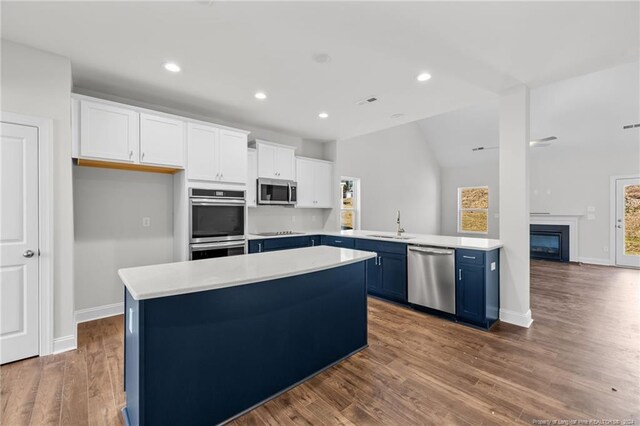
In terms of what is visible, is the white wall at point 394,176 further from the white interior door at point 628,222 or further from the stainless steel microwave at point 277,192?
the white interior door at point 628,222

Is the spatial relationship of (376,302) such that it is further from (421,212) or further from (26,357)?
(421,212)

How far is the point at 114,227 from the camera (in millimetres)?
3500

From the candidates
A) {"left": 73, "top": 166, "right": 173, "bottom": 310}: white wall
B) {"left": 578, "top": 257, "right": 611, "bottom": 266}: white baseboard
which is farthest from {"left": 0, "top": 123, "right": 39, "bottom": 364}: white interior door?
{"left": 578, "top": 257, "right": 611, "bottom": 266}: white baseboard

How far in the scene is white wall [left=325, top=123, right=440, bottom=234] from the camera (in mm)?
6414

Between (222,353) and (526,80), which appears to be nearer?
(222,353)

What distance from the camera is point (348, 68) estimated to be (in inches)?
113

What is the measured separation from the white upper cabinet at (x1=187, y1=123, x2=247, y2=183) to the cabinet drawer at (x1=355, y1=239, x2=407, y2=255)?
6.28 ft

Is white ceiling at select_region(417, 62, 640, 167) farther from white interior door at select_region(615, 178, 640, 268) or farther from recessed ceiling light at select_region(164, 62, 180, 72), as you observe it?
recessed ceiling light at select_region(164, 62, 180, 72)

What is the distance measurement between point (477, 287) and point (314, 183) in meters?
3.18

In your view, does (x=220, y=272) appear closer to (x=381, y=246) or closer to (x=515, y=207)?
(x=381, y=246)

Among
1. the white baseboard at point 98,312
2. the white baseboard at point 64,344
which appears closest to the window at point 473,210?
the white baseboard at point 98,312

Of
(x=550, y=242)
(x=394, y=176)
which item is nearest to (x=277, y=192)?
(x=394, y=176)

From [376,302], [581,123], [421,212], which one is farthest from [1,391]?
[581,123]

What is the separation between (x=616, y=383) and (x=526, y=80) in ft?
9.17
